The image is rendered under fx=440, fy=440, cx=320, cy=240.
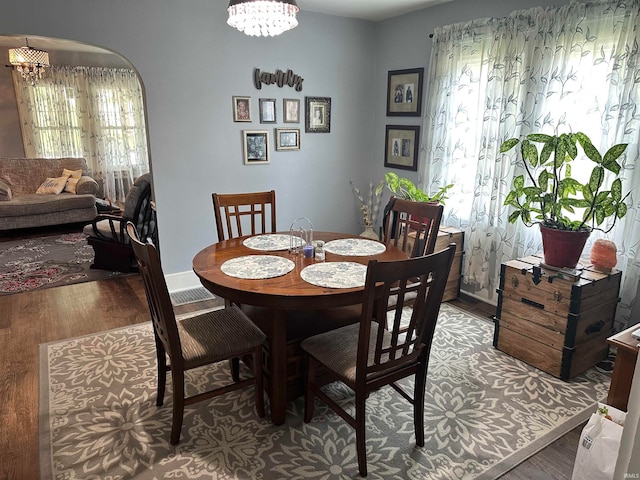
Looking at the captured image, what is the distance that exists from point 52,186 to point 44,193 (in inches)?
5.8

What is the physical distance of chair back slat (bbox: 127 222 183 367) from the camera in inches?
70.6

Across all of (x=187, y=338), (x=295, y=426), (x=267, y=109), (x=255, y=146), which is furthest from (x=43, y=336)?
(x=267, y=109)

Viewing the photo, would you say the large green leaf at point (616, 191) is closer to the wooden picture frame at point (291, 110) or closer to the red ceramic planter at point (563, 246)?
the red ceramic planter at point (563, 246)

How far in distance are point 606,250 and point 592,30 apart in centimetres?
141

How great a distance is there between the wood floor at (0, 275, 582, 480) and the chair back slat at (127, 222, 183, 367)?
2.63 feet

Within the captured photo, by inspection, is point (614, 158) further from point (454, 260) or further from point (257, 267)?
point (257, 267)

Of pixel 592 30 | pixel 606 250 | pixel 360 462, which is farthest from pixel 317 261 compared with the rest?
pixel 592 30

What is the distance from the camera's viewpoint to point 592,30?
2.81m

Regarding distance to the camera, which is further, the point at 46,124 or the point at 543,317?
the point at 46,124

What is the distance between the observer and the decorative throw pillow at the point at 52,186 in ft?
21.0

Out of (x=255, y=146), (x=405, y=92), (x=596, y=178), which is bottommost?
(x=596, y=178)

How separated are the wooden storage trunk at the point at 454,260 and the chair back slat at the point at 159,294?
95.2 inches

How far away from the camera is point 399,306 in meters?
1.83

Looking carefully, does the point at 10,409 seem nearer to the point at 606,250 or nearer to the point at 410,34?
the point at 606,250
